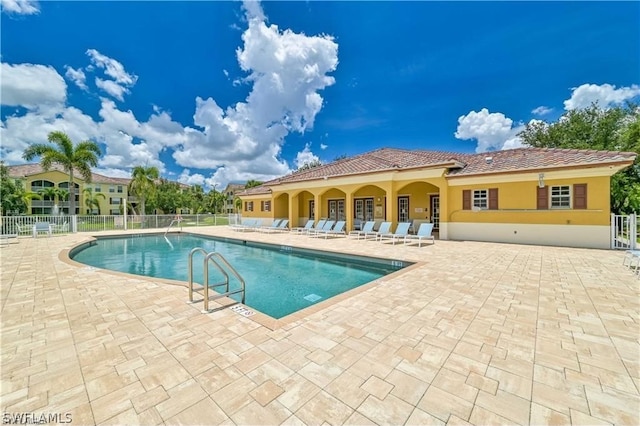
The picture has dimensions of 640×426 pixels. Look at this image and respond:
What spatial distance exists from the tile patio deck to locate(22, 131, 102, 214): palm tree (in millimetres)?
22579

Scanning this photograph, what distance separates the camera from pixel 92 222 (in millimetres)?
20766

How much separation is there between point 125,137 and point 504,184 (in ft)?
154

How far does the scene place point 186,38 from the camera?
1584 cm

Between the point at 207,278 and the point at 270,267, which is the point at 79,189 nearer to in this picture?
the point at 270,267

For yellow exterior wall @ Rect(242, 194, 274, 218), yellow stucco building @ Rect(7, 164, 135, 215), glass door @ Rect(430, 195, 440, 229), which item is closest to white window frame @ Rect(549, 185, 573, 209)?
glass door @ Rect(430, 195, 440, 229)

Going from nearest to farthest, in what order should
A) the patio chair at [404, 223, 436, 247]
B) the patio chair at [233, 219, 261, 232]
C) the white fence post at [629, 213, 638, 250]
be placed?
the white fence post at [629, 213, 638, 250], the patio chair at [404, 223, 436, 247], the patio chair at [233, 219, 261, 232]

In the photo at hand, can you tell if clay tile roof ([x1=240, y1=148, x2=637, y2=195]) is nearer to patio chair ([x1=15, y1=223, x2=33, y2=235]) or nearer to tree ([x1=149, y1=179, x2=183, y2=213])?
patio chair ([x1=15, y1=223, x2=33, y2=235])

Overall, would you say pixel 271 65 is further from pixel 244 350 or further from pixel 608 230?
pixel 608 230

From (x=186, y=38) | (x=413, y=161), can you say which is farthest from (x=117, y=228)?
(x=413, y=161)

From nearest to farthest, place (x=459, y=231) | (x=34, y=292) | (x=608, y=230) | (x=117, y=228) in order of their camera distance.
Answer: (x=34, y=292) → (x=608, y=230) → (x=459, y=231) → (x=117, y=228)

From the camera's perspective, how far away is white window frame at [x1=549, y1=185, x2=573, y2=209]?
476 inches

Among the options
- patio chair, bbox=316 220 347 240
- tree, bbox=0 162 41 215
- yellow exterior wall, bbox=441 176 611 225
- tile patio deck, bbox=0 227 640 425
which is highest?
tree, bbox=0 162 41 215

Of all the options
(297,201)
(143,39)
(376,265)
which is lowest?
(376,265)

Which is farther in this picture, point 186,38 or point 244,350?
point 186,38
